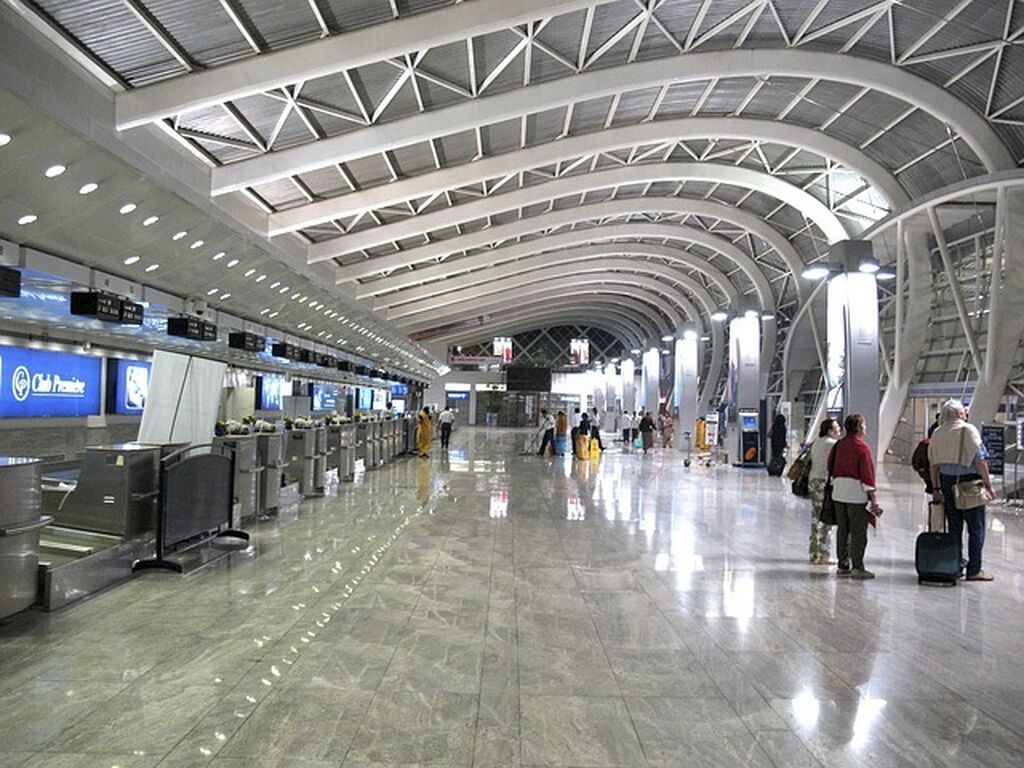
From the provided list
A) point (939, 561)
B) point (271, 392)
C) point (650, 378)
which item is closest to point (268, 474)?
point (939, 561)

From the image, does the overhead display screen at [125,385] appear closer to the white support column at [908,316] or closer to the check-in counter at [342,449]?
the check-in counter at [342,449]

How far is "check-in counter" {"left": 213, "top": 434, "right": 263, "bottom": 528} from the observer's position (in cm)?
964

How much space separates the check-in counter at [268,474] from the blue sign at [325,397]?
80.1 feet

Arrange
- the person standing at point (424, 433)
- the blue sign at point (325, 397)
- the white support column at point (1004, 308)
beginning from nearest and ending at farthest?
the white support column at point (1004, 308), the person standing at point (424, 433), the blue sign at point (325, 397)

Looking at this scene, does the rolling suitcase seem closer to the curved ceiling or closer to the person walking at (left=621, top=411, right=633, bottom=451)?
the curved ceiling

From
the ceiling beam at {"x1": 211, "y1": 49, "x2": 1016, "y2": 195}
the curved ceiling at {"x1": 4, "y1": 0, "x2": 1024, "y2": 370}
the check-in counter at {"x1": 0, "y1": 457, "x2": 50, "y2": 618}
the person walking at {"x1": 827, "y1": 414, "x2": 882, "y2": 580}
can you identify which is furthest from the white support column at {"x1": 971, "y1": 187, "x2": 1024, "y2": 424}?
the check-in counter at {"x1": 0, "y1": 457, "x2": 50, "y2": 618}

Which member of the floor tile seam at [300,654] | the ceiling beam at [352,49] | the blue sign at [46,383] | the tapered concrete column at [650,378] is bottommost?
the floor tile seam at [300,654]

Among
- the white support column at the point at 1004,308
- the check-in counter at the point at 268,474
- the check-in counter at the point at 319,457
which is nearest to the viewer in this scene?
the check-in counter at the point at 268,474

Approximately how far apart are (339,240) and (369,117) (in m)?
7.27

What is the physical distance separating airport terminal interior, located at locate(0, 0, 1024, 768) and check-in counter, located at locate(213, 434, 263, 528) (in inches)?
2.6

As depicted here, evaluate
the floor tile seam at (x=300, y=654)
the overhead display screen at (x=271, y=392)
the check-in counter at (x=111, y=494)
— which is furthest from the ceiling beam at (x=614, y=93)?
the overhead display screen at (x=271, y=392)

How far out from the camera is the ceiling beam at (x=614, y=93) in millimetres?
14438

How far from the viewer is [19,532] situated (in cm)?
529

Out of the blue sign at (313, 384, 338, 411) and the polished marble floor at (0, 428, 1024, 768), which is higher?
the blue sign at (313, 384, 338, 411)
